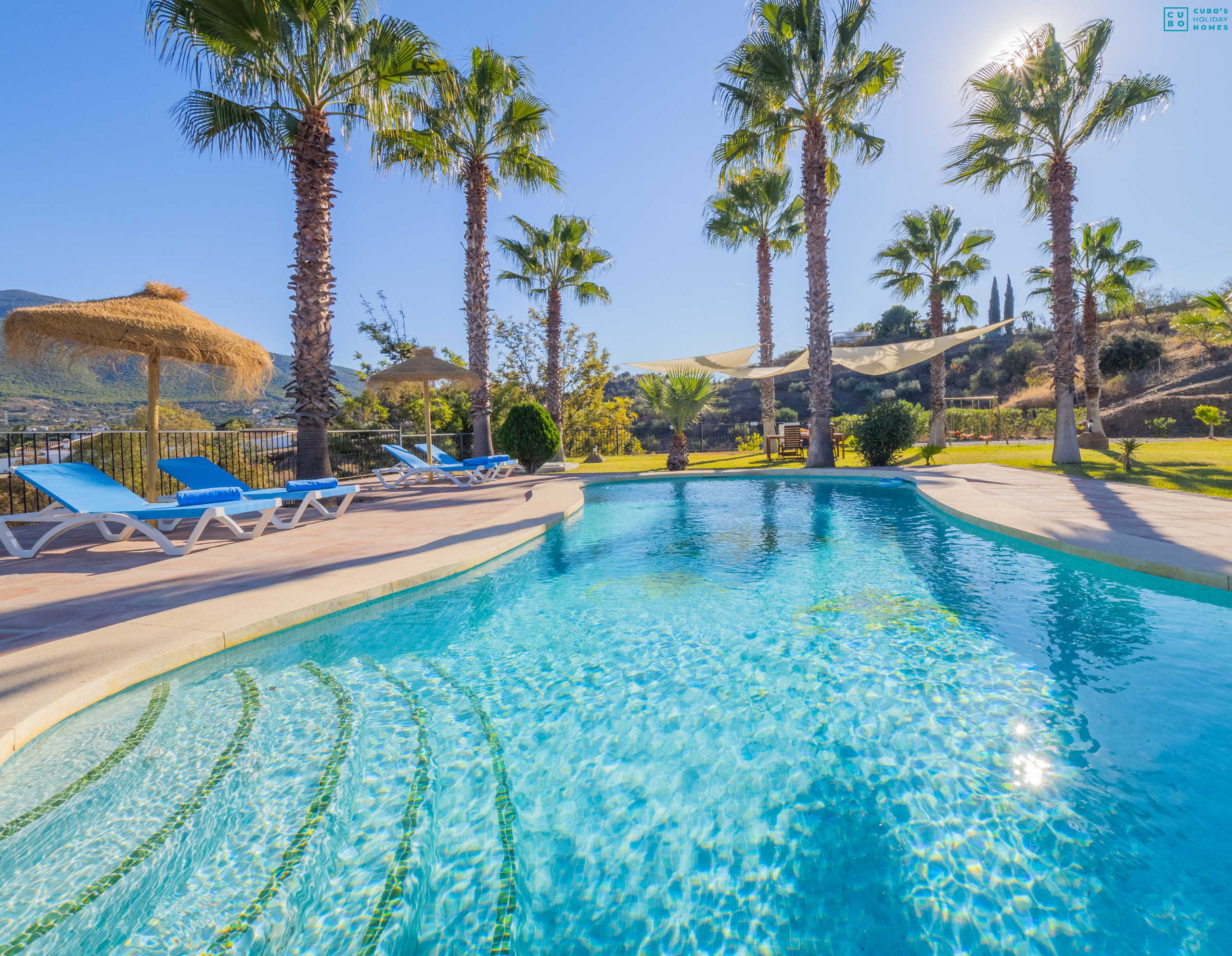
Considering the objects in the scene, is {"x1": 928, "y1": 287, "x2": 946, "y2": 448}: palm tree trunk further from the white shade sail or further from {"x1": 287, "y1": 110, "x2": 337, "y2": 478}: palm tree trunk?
{"x1": 287, "y1": 110, "x2": 337, "y2": 478}: palm tree trunk

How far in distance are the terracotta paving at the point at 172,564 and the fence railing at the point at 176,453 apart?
93.5 inches

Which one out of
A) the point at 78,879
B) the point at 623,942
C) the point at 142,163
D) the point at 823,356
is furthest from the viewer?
the point at 142,163

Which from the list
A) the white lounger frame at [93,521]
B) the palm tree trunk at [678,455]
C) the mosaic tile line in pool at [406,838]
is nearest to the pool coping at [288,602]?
the mosaic tile line in pool at [406,838]

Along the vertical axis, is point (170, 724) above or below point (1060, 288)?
below

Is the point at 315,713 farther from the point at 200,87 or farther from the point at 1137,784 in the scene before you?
the point at 200,87

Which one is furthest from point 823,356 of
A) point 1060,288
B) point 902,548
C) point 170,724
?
point 170,724

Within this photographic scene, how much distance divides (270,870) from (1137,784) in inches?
117

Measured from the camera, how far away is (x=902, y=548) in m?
5.83

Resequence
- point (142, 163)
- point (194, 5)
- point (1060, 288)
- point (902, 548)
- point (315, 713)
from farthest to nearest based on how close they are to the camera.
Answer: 1. point (142, 163)
2. point (1060, 288)
3. point (194, 5)
4. point (902, 548)
5. point (315, 713)

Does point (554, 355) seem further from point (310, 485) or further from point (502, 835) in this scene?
point (502, 835)

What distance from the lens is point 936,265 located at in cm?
1822

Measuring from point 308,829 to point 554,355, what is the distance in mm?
15481

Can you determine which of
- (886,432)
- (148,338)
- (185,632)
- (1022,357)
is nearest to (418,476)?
(148,338)

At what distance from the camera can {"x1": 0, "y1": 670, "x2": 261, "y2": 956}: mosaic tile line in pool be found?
1479mm
